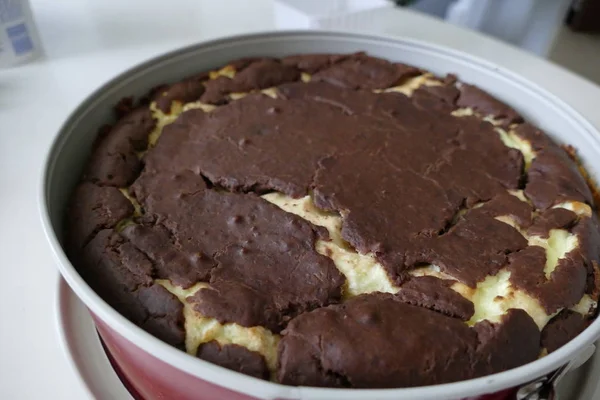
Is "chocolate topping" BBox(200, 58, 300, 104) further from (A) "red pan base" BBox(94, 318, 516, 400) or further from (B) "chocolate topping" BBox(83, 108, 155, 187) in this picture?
(A) "red pan base" BBox(94, 318, 516, 400)

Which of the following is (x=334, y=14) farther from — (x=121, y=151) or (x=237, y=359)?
(x=237, y=359)

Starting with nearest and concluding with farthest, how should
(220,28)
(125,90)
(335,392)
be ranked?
(335,392) < (125,90) < (220,28)

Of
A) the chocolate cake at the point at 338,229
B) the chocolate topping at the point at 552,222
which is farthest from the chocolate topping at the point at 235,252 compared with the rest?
the chocolate topping at the point at 552,222

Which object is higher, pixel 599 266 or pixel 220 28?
pixel 599 266

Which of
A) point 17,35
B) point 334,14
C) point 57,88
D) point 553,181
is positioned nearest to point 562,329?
point 553,181

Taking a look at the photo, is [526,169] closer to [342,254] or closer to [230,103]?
[342,254]

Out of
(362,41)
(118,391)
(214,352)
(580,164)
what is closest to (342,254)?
(214,352)

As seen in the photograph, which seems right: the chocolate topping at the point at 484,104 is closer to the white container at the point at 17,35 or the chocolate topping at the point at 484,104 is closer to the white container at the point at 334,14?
the white container at the point at 334,14
